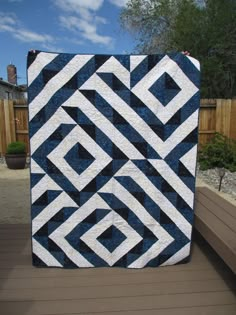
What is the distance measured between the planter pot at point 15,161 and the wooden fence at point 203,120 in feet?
4.61

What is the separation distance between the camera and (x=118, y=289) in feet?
6.87

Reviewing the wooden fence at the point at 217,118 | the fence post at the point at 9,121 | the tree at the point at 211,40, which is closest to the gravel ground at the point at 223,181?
the wooden fence at the point at 217,118

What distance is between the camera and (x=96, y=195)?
7.36 feet

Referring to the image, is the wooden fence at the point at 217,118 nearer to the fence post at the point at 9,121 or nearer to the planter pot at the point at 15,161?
the planter pot at the point at 15,161

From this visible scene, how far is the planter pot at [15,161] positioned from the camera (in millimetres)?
7856

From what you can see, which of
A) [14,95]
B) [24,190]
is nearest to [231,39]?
[24,190]

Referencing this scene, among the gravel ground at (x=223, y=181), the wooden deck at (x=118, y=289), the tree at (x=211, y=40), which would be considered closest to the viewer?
the wooden deck at (x=118, y=289)

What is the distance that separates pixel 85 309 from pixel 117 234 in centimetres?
58

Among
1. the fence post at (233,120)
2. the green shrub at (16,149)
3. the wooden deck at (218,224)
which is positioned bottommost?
the green shrub at (16,149)

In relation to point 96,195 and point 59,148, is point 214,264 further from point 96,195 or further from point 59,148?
point 59,148

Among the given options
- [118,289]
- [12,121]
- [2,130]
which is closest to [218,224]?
[118,289]

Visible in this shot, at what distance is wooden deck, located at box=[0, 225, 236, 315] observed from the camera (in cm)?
190

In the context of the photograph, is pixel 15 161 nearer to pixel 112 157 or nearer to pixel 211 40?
pixel 112 157

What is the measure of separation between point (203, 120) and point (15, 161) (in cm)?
524
